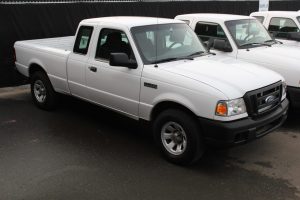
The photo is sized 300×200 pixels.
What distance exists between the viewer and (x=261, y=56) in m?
6.97

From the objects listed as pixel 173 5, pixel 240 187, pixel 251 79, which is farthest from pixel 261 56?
pixel 173 5

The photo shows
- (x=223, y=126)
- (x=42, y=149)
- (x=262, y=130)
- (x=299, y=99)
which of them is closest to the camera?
(x=223, y=126)

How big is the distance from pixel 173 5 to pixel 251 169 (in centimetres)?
844

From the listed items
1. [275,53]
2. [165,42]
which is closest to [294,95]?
[275,53]

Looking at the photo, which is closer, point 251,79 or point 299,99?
point 251,79

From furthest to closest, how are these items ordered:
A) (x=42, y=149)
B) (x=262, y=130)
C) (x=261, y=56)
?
(x=261, y=56)
(x=42, y=149)
(x=262, y=130)

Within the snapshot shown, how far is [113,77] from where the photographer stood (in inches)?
221

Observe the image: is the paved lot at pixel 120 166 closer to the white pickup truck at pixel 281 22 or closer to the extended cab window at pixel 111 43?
the extended cab window at pixel 111 43

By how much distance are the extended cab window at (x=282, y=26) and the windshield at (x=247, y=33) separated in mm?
1197

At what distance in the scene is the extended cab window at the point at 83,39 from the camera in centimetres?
618

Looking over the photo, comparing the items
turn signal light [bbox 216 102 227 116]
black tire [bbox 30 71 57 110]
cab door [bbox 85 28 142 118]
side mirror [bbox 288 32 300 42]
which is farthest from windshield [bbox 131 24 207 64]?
side mirror [bbox 288 32 300 42]

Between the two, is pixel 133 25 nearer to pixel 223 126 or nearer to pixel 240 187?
pixel 223 126

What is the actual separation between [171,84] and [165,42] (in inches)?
39.1

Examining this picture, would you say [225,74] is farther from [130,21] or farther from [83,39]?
[83,39]
